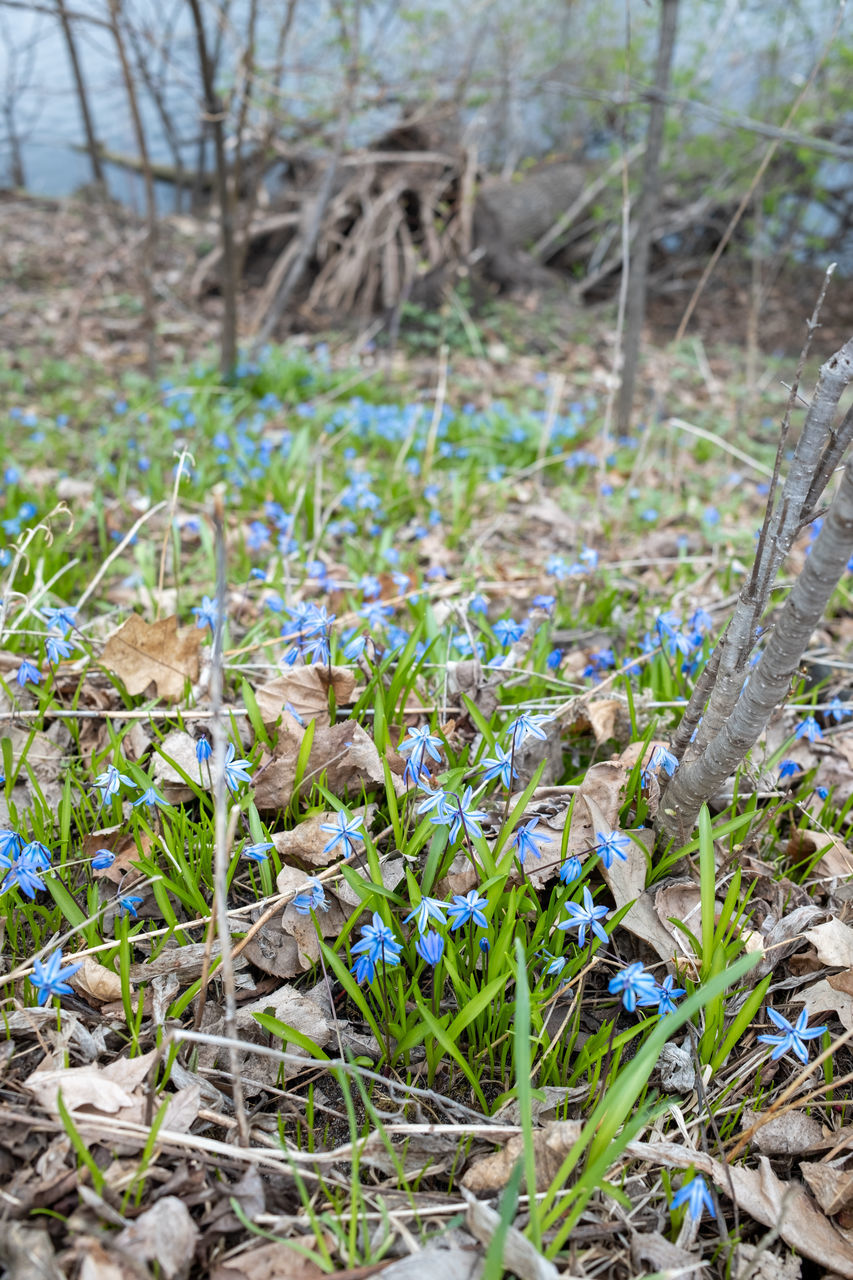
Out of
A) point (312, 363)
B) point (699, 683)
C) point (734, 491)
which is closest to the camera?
point (699, 683)

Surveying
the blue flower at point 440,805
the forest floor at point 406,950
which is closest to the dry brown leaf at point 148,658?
the forest floor at point 406,950

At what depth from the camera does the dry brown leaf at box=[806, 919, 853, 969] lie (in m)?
1.62

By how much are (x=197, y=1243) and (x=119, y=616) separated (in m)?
1.98

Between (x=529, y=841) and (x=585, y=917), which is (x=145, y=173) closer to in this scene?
(x=529, y=841)

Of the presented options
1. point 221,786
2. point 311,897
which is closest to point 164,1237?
point 311,897

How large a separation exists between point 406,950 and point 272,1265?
54cm

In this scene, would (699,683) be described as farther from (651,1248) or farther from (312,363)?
(312,363)

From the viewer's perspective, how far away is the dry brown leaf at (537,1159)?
1328mm

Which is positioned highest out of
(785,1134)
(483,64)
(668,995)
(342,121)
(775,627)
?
(483,64)

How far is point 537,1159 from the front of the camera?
1334mm

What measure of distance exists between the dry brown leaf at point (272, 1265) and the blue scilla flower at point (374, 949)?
0.39m

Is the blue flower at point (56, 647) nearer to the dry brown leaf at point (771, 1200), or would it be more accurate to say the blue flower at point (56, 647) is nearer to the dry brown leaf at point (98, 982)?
the dry brown leaf at point (98, 982)

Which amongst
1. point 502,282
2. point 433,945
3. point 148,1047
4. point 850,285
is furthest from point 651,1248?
point 850,285

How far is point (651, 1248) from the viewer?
4.21 ft
